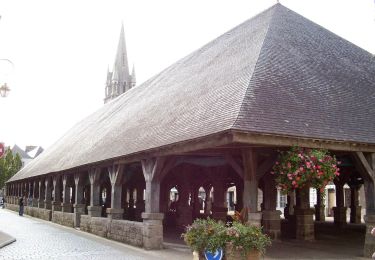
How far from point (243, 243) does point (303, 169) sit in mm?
2308

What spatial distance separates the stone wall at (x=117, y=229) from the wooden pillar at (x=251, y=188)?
4533 millimetres

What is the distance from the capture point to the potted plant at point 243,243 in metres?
7.66

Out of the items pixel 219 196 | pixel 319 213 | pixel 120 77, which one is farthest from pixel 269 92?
pixel 120 77

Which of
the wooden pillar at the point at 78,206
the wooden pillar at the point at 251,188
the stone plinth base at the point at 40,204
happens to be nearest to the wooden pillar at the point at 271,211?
the wooden pillar at the point at 251,188

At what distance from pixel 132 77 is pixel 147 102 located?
188ft

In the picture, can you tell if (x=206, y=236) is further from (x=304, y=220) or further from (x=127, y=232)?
(x=304, y=220)

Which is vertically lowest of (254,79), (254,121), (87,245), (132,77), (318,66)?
(87,245)

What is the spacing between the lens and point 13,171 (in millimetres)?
65250

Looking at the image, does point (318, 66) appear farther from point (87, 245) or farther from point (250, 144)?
point (87, 245)

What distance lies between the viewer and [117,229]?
49.3 ft

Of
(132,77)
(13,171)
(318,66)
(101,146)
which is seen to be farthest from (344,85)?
(132,77)

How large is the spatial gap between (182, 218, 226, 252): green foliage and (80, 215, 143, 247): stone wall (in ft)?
17.0

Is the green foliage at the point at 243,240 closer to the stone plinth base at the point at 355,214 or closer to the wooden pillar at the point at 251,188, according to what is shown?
the wooden pillar at the point at 251,188

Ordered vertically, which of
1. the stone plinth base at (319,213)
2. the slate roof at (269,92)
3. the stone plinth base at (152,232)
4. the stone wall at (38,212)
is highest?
the slate roof at (269,92)
